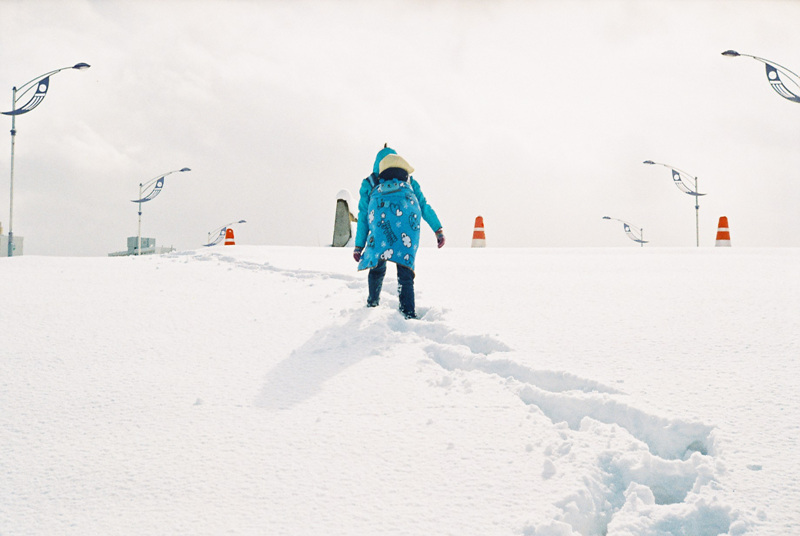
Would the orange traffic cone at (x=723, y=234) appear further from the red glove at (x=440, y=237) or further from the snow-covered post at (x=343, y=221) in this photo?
the red glove at (x=440, y=237)

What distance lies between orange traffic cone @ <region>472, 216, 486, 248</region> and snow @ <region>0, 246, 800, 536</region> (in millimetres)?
7936

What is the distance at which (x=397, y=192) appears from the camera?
473 cm

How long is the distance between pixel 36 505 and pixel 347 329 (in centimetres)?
232

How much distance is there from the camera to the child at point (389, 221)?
15.0 ft

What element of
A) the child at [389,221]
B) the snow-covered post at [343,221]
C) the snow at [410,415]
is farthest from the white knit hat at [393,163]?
the snow-covered post at [343,221]

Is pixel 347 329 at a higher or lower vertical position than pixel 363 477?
higher

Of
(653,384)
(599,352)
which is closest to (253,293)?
(599,352)

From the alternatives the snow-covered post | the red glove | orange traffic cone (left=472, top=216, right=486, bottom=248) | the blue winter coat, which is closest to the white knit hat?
the blue winter coat

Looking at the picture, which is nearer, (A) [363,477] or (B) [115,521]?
(B) [115,521]

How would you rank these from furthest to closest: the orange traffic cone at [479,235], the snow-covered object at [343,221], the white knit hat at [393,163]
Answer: the snow-covered object at [343,221], the orange traffic cone at [479,235], the white knit hat at [393,163]

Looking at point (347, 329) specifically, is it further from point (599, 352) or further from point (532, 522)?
point (532, 522)

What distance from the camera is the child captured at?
15.0 feet

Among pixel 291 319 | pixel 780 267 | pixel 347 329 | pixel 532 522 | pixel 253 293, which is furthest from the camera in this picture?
pixel 780 267

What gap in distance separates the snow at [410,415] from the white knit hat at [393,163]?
115cm
